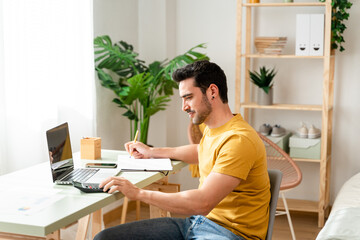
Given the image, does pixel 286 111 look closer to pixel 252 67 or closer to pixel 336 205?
pixel 252 67

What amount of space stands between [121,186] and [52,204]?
0.85 feet

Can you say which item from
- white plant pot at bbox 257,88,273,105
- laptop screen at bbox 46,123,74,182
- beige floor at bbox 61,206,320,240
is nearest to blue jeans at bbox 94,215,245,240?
laptop screen at bbox 46,123,74,182

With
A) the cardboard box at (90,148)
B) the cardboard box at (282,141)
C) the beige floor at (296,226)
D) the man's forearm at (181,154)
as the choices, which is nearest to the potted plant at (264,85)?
the cardboard box at (282,141)

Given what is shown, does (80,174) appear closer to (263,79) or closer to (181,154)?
(181,154)

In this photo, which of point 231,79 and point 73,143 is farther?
point 231,79

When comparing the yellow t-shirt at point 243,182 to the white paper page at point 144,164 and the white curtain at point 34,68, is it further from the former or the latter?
the white curtain at point 34,68

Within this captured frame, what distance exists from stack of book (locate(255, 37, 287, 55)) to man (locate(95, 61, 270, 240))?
5.77 feet

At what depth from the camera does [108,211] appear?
158 inches

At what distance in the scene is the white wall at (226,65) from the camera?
13.2ft

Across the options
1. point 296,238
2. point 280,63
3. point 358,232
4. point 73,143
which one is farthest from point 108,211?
point 358,232

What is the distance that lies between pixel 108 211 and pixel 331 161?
5.68ft

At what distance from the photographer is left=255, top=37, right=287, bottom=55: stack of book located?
388 centimetres

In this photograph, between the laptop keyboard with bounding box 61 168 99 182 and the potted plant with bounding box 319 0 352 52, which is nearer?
the laptop keyboard with bounding box 61 168 99 182

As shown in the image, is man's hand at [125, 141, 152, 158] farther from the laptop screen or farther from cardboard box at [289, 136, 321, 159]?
cardboard box at [289, 136, 321, 159]
